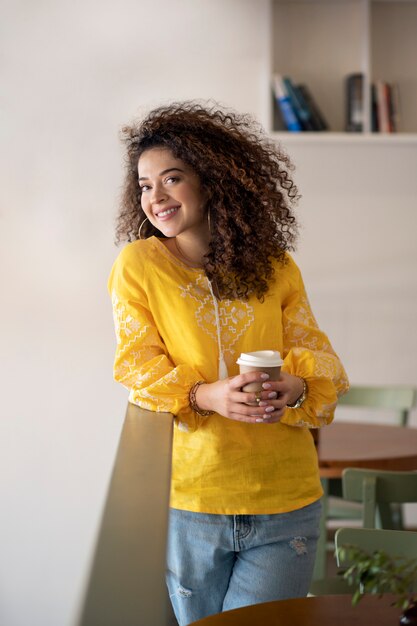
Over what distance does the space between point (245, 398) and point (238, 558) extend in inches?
13.7

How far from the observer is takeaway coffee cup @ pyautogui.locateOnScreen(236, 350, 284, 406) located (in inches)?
57.7

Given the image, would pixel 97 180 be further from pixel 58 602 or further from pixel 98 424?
pixel 58 602

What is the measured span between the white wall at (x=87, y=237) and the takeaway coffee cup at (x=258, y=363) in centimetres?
266

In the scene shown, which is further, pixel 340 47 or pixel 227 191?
pixel 340 47

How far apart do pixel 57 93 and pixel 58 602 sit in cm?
241

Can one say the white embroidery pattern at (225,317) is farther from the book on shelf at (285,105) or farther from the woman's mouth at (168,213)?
the book on shelf at (285,105)

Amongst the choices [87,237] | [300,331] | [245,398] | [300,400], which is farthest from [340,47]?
[245,398]

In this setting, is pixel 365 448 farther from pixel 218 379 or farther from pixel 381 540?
pixel 218 379

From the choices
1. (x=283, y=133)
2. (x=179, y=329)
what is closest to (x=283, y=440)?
(x=179, y=329)

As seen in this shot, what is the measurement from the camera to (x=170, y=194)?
5.50ft

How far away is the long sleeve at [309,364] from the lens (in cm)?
161

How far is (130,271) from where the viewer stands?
5.27ft

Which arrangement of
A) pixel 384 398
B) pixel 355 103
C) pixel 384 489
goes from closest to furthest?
pixel 384 489 → pixel 384 398 → pixel 355 103

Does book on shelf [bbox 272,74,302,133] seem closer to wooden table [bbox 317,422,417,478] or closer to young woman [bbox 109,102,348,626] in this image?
wooden table [bbox 317,422,417,478]
